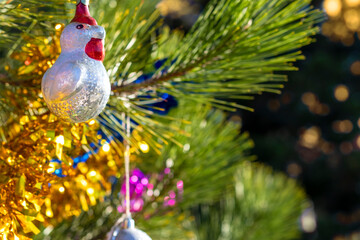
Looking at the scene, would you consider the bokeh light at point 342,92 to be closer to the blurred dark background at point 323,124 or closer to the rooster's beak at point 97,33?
the blurred dark background at point 323,124

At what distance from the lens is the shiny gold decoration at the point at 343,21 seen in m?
2.35

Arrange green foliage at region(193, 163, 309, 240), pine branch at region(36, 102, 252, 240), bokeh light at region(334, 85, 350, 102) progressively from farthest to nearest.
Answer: bokeh light at region(334, 85, 350, 102) < green foliage at region(193, 163, 309, 240) < pine branch at region(36, 102, 252, 240)

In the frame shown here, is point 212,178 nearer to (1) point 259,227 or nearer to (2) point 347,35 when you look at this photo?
(1) point 259,227

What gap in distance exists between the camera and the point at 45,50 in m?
0.30

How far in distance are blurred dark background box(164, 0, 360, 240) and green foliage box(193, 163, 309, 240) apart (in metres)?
1.37

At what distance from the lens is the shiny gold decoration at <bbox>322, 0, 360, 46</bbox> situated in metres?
2.35

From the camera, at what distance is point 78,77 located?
0.21 m

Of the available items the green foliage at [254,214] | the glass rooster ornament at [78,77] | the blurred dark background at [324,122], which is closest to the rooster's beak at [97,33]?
the glass rooster ornament at [78,77]

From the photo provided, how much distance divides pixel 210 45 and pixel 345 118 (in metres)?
2.08

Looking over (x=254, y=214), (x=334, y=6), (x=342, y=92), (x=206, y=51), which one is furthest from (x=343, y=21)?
(x=206, y=51)

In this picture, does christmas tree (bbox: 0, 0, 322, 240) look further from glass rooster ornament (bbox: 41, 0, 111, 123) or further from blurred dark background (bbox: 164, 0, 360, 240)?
blurred dark background (bbox: 164, 0, 360, 240)

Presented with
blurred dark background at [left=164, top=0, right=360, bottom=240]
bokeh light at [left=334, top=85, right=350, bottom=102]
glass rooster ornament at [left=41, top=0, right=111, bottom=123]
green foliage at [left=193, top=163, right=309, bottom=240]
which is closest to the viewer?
glass rooster ornament at [left=41, top=0, right=111, bottom=123]

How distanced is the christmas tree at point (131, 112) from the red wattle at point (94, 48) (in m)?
0.03

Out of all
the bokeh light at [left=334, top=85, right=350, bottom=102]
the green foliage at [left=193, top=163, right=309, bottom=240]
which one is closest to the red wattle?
the green foliage at [left=193, top=163, right=309, bottom=240]
